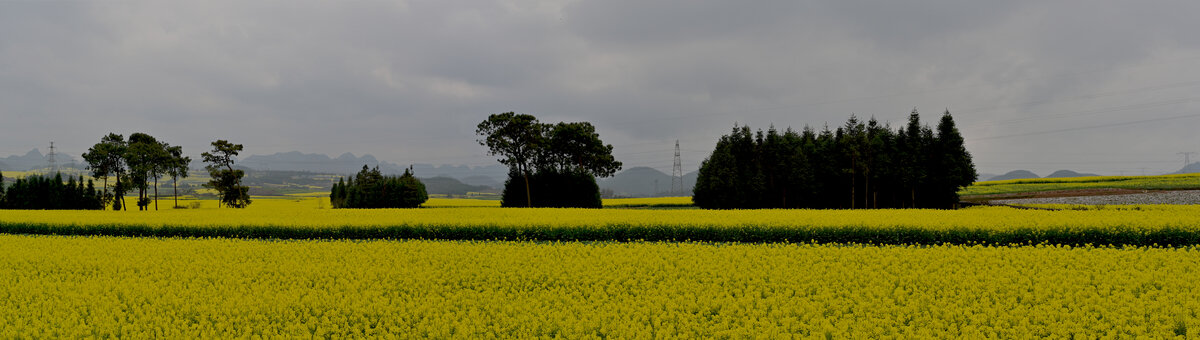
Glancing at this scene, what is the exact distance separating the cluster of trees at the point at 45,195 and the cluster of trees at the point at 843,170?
245 feet

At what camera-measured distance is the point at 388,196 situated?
66125 millimetres

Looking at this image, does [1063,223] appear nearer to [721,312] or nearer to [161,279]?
[721,312]

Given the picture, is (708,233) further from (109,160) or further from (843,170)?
(109,160)

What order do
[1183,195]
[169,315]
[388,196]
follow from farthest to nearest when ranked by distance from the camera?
[388,196]
[1183,195]
[169,315]

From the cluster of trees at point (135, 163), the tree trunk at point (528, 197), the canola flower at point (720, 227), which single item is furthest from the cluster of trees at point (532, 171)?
the cluster of trees at point (135, 163)

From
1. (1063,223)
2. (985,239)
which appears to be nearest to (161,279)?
(985,239)

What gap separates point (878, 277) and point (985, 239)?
11.8 m

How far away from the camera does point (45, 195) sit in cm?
5875

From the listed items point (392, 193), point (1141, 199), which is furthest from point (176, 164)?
point (1141, 199)

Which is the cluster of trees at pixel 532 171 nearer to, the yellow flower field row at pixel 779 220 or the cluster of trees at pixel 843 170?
the cluster of trees at pixel 843 170

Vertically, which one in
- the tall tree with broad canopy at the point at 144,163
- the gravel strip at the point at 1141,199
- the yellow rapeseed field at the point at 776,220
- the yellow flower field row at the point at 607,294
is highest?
the tall tree with broad canopy at the point at 144,163

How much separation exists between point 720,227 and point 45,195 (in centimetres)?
8113

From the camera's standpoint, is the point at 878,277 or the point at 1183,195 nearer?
the point at 878,277

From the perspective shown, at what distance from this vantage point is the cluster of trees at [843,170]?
42688 millimetres
